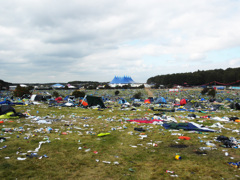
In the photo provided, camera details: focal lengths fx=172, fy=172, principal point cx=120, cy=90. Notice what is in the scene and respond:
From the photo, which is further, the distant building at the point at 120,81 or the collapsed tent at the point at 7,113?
the distant building at the point at 120,81

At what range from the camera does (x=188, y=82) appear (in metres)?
75.8

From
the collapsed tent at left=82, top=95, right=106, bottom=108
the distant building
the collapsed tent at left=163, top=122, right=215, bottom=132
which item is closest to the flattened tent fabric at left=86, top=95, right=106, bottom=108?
the collapsed tent at left=82, top=95, right=106, bottom=108

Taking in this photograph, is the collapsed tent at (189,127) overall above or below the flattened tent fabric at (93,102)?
below

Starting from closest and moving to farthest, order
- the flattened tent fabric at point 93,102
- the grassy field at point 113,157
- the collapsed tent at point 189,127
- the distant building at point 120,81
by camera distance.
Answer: the grassy field at point 113,157, the collapsed tent at point 189,127, the flattened tent fabric at point 93,102, the distant building at point 120,81

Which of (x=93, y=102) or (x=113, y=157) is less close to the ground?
(x=93, y=102)

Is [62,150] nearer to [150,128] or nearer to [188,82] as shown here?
[150,128]

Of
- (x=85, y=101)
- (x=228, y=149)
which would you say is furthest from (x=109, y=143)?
(x=85, y=101)

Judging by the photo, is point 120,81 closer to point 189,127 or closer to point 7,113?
point 7,113

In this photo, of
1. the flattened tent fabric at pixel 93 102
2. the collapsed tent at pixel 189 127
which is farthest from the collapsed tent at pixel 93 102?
the collapsed tent at pixel 189 127

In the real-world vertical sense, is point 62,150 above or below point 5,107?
below

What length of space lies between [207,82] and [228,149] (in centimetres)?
7712

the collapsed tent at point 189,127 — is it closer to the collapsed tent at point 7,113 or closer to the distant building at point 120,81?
the collapsed tent at point 7,113

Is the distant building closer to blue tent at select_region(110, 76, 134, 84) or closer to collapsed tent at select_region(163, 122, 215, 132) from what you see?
blue tent at select_region(110, 76, 134, 84)

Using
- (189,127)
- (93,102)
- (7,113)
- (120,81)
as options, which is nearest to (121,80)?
(120,81)
